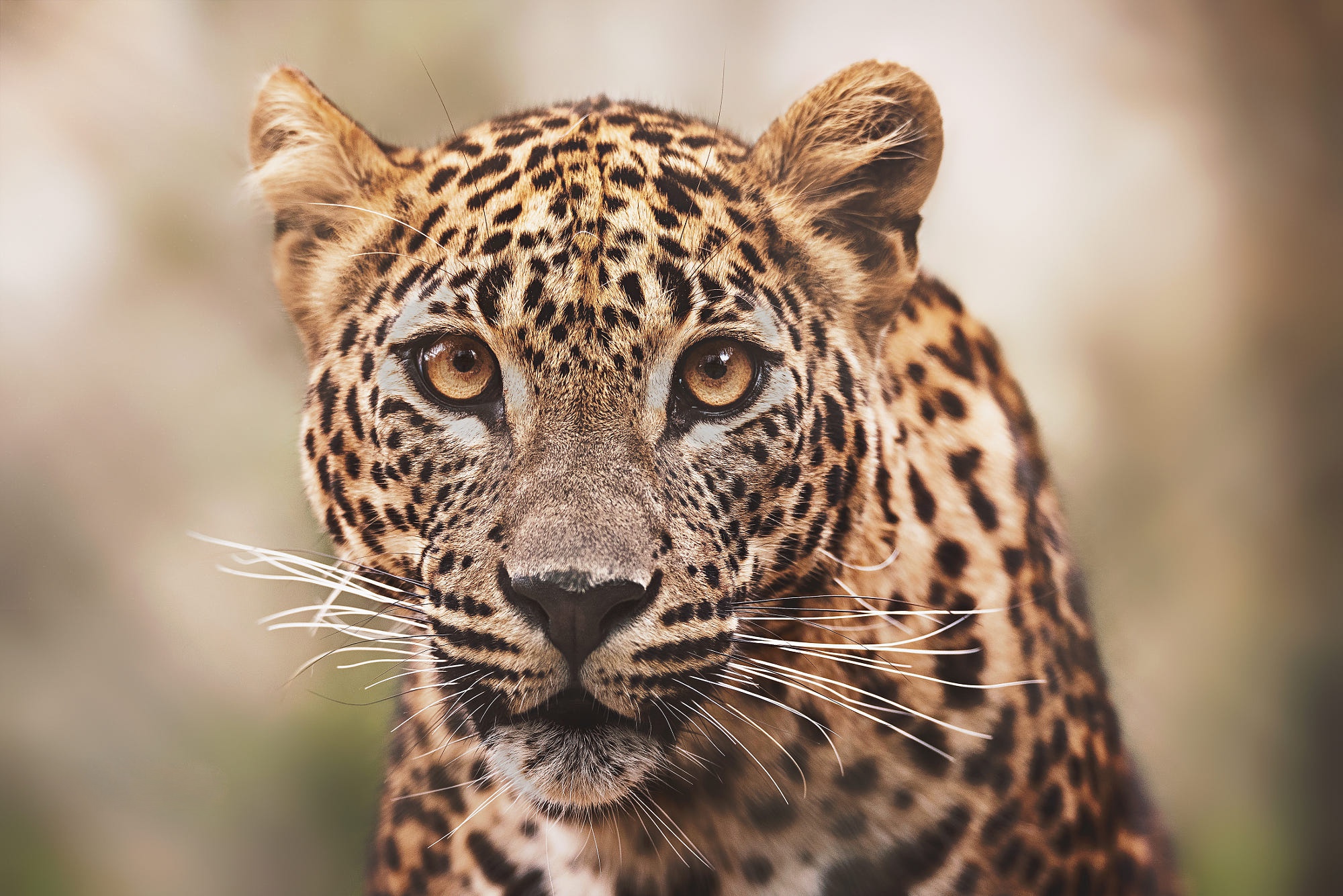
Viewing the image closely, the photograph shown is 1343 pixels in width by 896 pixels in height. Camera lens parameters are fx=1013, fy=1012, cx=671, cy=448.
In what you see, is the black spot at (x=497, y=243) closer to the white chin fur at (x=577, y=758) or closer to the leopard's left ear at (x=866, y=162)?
the leopard's left ear at (x=866, y=162)

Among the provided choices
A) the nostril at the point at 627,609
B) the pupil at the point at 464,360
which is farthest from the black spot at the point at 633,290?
the nostril at the point at 627,609

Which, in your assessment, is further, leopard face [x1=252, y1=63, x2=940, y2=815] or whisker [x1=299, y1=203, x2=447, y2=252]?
whisker [x1=299, y1=203, x2=447, y2=252]

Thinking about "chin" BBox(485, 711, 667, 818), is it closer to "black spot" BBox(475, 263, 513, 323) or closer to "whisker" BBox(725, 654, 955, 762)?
"whisker" BBox(725, 654, 955, 762)

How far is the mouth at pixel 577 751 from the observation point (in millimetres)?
1255

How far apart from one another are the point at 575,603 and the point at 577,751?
11.2 inches

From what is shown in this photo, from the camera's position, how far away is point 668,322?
50.2 inches

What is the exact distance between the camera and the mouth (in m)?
1.25

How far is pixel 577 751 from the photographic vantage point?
4.21ft

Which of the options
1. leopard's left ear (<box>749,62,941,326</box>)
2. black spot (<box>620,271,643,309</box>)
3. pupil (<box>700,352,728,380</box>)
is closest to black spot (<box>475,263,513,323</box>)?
black spot (<box>620,271,643,309</box>)

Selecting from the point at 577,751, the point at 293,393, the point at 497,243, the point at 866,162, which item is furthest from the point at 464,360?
the point at 866,162

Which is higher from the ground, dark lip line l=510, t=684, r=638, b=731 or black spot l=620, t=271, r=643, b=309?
black spot l=620, t=271, r=643, b=309

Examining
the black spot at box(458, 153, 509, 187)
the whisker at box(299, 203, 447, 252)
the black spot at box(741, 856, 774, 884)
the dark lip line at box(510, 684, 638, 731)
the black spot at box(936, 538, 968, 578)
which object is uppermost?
the black spot at box(458, 153, 509, 187)

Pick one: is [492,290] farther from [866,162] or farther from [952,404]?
[952,404]

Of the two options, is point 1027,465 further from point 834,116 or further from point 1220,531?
point 834,116
